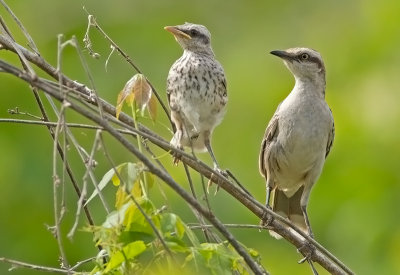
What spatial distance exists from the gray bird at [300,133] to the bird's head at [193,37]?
520 mm

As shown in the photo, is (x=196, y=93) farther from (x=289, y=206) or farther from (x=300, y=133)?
(x=289, y=206)

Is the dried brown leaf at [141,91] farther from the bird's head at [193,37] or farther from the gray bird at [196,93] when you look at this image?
the bird's head at [193,37]

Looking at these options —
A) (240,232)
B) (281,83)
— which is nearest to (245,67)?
(281,83)

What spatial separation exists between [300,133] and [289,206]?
75 cm

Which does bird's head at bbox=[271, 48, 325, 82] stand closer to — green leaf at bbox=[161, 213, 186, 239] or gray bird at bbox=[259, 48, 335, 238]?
gray bird at bbox=[259, 48, 335, 238]

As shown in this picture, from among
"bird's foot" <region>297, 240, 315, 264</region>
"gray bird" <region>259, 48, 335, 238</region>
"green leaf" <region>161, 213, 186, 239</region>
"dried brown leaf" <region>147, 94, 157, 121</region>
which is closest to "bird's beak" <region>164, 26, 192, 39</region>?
"gray bird" <region>259, 48, 335, 238</region>

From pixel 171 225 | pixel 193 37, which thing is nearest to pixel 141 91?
pixel 171 225

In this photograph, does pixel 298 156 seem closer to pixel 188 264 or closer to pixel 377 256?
pixel 377 256

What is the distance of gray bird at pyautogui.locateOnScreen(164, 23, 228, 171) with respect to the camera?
6355 mm

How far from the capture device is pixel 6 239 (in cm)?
949

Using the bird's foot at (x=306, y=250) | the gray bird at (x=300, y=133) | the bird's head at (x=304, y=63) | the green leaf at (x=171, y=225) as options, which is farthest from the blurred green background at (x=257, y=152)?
the green leaf at (x=171, y=225)

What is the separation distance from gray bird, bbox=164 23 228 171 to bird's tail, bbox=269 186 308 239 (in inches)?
34.2

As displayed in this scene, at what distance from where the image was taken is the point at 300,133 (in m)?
6.78

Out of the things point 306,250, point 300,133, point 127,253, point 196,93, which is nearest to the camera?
point 127,253
